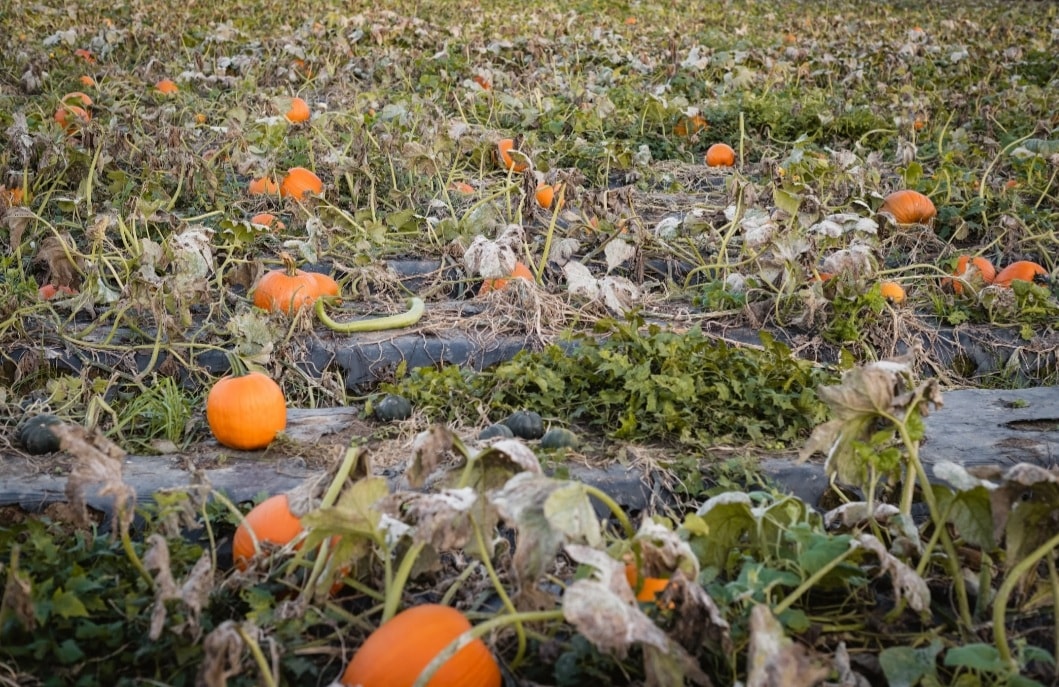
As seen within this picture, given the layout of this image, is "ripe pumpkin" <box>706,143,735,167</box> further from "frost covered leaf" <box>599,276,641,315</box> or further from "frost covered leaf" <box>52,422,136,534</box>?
"frost covered leaf" <box>52,422,136,534</box>

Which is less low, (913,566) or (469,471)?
(469,471)

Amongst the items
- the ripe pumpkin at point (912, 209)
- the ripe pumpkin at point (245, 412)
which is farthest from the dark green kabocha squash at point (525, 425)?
the ripe pumpkin at point (912, 209)

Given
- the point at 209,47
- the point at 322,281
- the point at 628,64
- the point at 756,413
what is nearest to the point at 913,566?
the point at 756,413

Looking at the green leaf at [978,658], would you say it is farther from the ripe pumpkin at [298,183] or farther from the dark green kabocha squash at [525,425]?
the ripe pumpkin at [298,183]

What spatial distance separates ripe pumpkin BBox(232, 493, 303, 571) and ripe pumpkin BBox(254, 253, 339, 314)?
158 centimetres

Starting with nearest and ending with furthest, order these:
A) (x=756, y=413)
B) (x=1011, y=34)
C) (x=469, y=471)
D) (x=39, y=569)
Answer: (x=469, y=471)
(x=39, y=569)
(x=756, y=413)
(x=1011, y=34)

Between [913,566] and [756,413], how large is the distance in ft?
3.24

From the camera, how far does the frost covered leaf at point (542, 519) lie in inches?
72.6

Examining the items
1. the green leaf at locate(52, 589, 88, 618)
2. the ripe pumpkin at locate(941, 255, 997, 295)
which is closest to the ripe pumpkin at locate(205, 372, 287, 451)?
the green leaf at locate(52, 589, 88, 618)

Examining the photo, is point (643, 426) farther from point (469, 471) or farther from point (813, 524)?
point (469, 471)

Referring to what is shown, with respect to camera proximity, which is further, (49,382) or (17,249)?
(17,249)

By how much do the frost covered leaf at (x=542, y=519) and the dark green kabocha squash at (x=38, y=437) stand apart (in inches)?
75.3

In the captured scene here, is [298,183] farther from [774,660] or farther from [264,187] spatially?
[774,660]

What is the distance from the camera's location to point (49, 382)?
11.6 ft
